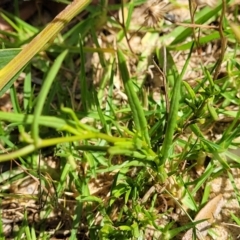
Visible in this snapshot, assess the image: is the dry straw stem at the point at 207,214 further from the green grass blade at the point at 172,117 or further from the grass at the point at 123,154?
the green grass blade at the point at 172,117

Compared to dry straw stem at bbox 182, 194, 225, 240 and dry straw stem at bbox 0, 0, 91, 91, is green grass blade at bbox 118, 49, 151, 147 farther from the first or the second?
dry straw stem at bbox 182, 194, 225, 240

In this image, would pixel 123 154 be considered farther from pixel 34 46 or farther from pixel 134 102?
pixel 34 46

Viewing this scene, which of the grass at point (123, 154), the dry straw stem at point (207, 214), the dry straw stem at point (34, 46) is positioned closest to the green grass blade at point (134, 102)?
the grass at point (123, 154)

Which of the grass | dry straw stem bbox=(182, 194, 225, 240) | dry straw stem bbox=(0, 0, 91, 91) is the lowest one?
dry straw stem bbox=(182, 194, 225, 240)

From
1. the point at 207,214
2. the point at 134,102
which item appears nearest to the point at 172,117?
the point at 134,102

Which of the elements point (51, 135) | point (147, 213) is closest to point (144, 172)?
point (147, 213)

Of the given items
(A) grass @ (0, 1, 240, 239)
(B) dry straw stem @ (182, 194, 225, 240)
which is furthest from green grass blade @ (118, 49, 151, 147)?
(B) dry straw stem @ (182, 194, 225, 240)
